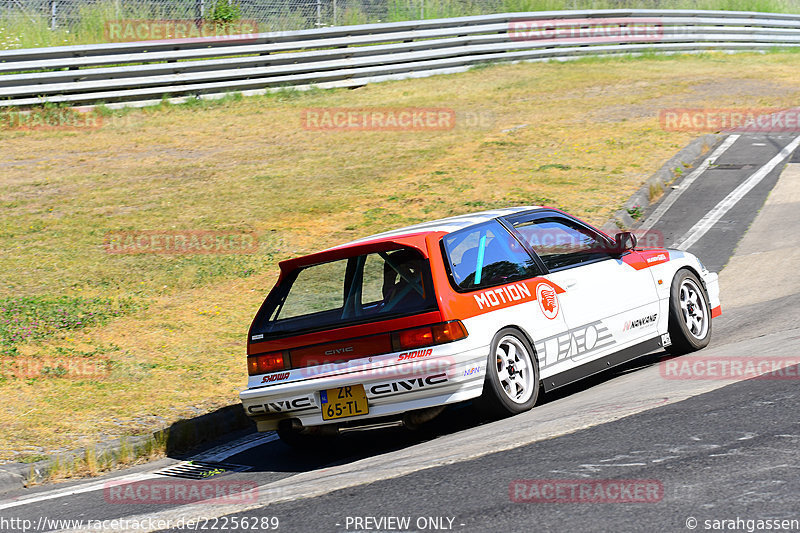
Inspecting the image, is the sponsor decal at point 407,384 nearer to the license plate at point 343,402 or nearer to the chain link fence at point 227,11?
the license plate at point 343,402

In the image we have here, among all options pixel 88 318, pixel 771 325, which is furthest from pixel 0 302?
pixel 771 325

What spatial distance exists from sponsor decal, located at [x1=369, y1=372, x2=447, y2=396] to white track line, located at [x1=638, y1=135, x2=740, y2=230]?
25.1 feet

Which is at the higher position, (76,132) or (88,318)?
(76,132)

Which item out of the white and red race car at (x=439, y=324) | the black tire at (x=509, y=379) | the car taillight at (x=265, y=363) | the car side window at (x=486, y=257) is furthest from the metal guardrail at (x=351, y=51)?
the black tire at (x=509, y=379)

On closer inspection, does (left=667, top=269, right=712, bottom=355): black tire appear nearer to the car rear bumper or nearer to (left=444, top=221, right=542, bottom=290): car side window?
(left=444, top=221, right=542, bottom=290): car side window

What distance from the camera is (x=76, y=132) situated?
63.9 ft

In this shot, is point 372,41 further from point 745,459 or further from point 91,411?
point 745,459

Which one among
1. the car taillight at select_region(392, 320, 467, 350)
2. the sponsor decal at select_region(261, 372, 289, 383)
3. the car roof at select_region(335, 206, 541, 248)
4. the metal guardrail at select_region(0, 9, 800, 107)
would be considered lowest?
the sponsor decal at select_region(261, 372, 289, 383)

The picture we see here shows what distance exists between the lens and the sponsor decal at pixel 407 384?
613 cm

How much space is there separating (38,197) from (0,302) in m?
5.10

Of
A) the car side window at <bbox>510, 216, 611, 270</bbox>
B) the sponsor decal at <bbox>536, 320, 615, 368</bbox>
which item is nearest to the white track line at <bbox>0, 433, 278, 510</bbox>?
the sponsor decal at <bbox>536, 320, 615, 368</bbox>

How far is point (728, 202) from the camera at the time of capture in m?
13.9

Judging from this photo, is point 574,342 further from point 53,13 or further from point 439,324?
point 53,13

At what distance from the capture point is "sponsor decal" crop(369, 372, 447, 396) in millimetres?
6133
